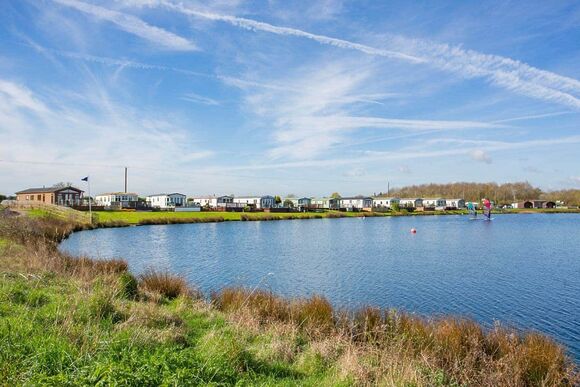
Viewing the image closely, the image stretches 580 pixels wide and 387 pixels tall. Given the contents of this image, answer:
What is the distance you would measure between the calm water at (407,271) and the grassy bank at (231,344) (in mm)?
4074

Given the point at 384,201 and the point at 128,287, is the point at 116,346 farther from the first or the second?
the point at 384,201

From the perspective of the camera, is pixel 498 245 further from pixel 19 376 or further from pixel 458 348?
pixel 19 376

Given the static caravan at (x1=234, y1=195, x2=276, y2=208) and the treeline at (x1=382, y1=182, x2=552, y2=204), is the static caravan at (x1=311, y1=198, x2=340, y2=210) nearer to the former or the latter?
the static caravan at (x1=234, y1=195, x2=276, y2=208)

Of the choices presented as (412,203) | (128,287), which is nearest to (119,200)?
(412,203)

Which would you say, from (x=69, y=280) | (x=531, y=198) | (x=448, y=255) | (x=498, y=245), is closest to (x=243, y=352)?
(x=69, y=280)

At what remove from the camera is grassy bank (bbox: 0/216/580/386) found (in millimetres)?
5070

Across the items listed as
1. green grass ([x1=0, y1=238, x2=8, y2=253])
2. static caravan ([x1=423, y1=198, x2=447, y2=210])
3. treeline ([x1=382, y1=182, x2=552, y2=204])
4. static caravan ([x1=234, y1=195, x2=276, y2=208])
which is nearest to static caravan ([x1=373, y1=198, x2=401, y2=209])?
static caravan ([x1=423, y1=198, x2=447, y2=210])

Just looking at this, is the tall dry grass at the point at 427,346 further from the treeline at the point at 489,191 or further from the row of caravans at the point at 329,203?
the treeline at the point at 489,191

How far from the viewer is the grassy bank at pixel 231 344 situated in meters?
5.07

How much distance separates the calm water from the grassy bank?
13.4 ft

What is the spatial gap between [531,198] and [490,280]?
544 ft

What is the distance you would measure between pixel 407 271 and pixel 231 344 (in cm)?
1814

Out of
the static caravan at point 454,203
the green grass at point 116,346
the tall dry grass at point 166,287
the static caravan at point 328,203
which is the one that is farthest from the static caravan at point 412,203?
the green grass at point 116,346

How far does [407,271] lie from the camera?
23297 millimetres
